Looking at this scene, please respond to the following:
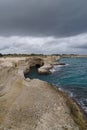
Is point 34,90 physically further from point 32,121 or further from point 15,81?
point 32,121

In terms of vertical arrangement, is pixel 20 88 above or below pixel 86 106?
above

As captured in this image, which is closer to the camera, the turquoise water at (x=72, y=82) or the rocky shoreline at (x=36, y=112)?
the rocky shoreline at (x=36, y=112)

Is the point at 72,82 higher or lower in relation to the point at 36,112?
lower

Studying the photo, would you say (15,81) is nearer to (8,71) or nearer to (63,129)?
(8,71)

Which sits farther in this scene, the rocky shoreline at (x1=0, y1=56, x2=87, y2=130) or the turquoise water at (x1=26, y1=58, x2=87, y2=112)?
the turquoise water at (x1=26, y1=58, x2=87, y2=112)

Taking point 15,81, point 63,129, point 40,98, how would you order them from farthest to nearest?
point 15,81
point 40,98
point 63,129

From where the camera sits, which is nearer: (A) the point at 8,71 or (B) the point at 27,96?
(B) the point at 27,96

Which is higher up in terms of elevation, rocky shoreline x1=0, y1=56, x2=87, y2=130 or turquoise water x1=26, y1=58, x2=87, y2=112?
rocky shoreline x1=0, y1=56, x2=87, y2=130

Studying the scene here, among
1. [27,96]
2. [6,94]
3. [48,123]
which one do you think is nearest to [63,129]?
[48,123]

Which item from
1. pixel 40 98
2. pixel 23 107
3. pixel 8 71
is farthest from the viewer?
pixel 8 71

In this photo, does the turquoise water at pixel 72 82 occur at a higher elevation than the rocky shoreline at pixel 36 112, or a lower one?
lower

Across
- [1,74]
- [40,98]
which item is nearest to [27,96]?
[40,98]

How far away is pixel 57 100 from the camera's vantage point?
20.9 m

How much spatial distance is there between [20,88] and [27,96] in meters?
4.69
